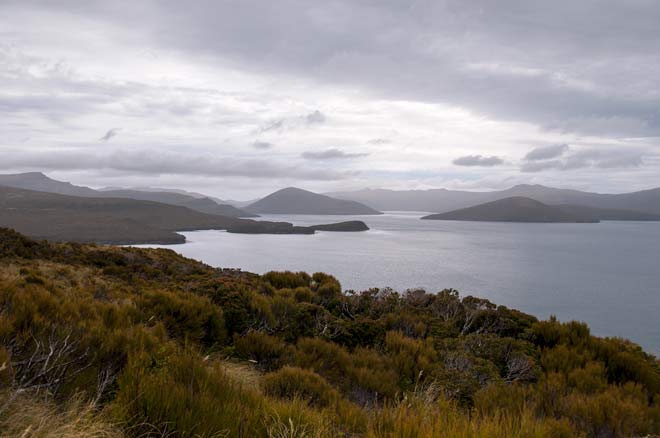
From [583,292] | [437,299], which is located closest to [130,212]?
[583,292]

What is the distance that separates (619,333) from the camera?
3650 centimetres

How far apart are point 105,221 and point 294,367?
152 meters

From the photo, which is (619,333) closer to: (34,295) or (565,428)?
(565,428)

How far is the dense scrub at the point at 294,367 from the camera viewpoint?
345cm

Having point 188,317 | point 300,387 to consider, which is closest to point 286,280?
point 188,317

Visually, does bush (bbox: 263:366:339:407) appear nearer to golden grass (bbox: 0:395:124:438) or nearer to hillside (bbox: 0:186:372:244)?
golden grass (bbox: 0:395:124:438)

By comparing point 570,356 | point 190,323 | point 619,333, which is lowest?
point 619,333

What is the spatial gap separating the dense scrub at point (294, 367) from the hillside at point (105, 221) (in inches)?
4435

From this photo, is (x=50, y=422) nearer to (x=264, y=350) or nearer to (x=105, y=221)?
(x=264, y=350)

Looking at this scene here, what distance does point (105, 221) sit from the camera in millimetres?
139750

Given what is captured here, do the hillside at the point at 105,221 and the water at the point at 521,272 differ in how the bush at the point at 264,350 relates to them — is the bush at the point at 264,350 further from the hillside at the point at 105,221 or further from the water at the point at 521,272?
the hillside at the point at 105,221

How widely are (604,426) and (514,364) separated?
3163 mm

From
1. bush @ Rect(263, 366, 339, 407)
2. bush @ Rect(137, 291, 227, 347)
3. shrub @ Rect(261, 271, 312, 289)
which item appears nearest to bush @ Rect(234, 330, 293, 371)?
bush @ Rect(137, 291, 227, 347)

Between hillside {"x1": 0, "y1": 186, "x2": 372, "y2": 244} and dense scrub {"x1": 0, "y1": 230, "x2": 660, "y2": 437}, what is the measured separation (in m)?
113
